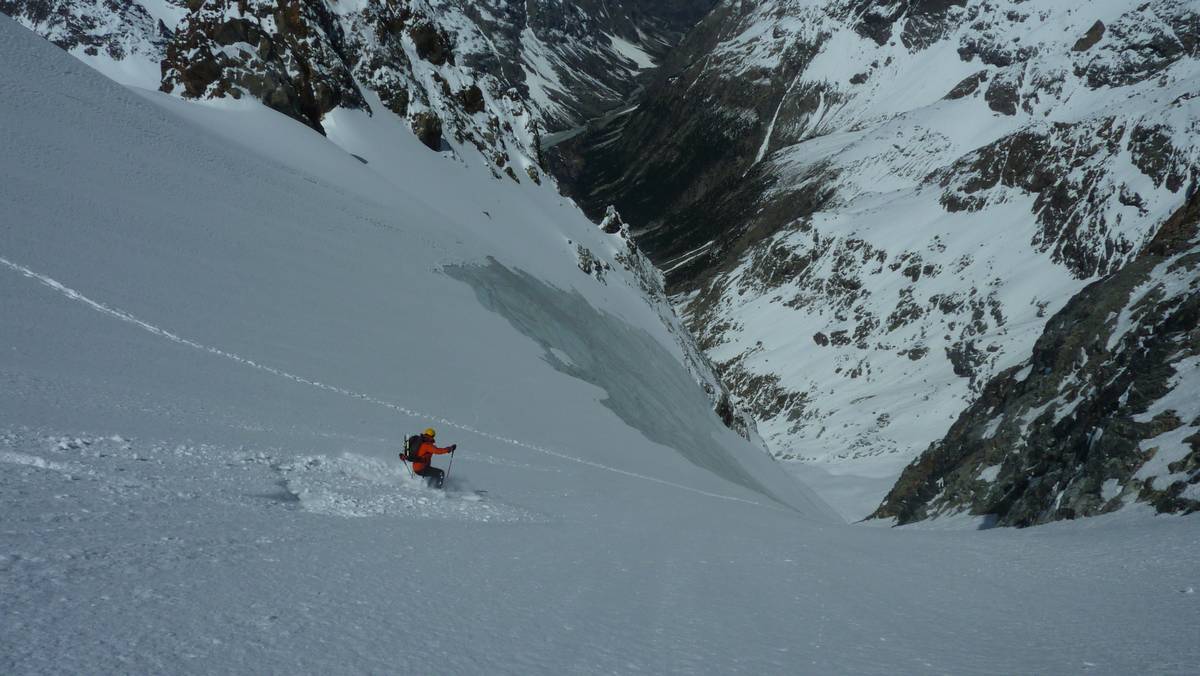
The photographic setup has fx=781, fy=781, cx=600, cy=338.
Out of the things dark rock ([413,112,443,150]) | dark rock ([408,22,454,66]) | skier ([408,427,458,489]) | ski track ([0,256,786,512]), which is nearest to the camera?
skier ([408,427,458,489])

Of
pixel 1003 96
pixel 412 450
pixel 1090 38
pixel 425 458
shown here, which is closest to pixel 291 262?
pixel 412 450

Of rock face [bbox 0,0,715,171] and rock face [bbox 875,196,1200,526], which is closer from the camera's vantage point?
rock face [bbox 875,196,1200,526]

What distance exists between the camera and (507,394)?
21.6 meters

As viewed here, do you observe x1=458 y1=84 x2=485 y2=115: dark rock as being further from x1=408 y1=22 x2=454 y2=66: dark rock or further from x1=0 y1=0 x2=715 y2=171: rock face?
x1=408 y1=22 x2=454 y2=66: dark rock

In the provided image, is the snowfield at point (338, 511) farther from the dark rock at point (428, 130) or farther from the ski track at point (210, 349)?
the dark rock at point (428, 130)

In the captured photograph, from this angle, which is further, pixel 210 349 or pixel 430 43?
pixel 430 43

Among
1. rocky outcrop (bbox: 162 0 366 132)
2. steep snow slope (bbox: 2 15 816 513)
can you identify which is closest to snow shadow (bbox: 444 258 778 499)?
steep snow slope (bbox: 2 15 816 513)

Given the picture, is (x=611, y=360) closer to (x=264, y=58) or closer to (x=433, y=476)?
(x=264, y=58)

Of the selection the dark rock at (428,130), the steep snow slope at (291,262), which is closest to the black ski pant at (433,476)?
the steep snow slope at (291,262)

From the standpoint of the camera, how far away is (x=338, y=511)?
8.45 m

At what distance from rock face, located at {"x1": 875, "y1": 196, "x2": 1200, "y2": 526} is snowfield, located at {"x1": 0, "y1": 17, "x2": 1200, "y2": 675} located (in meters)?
2.39

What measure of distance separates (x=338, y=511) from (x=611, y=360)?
1136 inches

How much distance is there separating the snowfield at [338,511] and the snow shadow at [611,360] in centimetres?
419

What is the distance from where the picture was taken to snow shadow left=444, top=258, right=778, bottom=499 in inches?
1193
